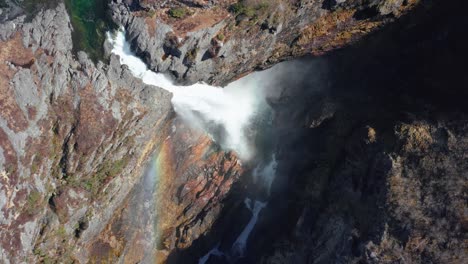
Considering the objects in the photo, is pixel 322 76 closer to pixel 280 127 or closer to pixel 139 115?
pixel 280 127

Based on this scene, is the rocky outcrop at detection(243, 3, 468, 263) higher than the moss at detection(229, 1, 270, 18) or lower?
lower

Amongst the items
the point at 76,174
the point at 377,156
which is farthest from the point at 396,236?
the point at 76,174

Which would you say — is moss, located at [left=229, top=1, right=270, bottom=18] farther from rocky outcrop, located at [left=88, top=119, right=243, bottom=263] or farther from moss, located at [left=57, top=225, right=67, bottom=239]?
moss, located at [left=57, top=225, right=67, bottom=239]

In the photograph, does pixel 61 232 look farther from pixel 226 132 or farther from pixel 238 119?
pixel 238 119

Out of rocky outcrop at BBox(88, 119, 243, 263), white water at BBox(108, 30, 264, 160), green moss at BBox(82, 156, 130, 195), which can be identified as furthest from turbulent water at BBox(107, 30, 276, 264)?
green moss at BBox(82, 156, 130, 195)

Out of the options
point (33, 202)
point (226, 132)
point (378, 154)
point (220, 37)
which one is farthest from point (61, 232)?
point (378, 154)

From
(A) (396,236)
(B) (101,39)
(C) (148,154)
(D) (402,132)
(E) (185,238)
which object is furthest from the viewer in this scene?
(E) (185,238)

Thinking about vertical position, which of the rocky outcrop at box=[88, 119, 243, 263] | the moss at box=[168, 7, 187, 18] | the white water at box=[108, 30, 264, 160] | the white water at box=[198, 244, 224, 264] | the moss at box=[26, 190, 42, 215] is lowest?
the white water at box=[198, 244, 224, 264]
